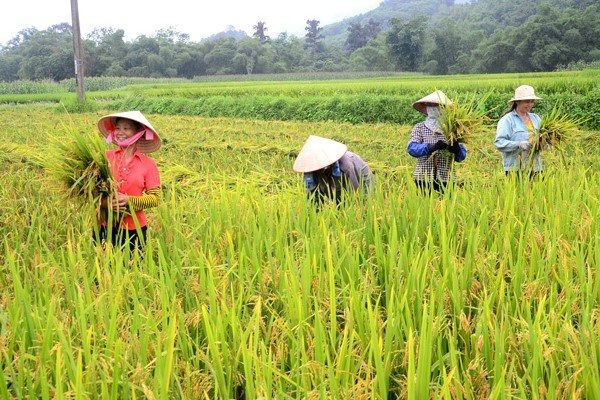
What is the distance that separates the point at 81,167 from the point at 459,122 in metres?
2.14

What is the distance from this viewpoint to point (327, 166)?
3475mm

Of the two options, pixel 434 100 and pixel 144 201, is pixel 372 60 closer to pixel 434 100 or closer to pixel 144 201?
pixel 434 100

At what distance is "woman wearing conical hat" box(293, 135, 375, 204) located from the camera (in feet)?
11.4

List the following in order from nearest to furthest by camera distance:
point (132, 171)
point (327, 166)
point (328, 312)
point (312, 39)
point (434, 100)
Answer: point (328, 312), point (132, 171), point (327, 166), point (434, 100), point (312, 39)

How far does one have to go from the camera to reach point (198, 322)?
1.67 meters

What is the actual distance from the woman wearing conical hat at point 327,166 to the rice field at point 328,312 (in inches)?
16.7

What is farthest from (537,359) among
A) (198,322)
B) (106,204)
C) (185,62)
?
(185,62)

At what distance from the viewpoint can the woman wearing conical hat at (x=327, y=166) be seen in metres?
3.46

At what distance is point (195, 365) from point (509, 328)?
740 mm

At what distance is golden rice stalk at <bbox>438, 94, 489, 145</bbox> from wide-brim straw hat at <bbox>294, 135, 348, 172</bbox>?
67cm

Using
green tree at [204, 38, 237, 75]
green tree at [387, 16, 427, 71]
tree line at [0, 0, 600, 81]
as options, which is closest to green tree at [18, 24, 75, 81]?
tree line at [0, 0, 600, 81]

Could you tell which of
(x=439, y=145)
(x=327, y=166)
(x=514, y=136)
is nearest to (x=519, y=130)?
(x=514, y=136)

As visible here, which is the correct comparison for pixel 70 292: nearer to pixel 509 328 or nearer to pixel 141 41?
pixel 509 328

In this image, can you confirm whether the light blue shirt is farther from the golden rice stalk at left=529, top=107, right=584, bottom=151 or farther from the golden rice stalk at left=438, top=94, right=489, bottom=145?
the golden rice stalk at left=438, top=94, right=489, bottom=145
